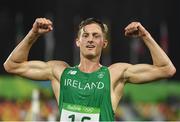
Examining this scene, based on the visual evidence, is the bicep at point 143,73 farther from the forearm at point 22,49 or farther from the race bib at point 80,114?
the forearm at point 22,49

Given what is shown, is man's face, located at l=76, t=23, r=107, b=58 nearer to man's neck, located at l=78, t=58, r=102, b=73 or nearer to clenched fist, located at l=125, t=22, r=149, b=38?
man's neck, located at l=78, t=58, r=102, b=73

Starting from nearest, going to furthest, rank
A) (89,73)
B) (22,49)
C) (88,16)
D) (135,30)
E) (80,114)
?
(135,30)
(80,114)
(22,49)
(89,73)
(88,16)

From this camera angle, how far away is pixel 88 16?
57.6ft

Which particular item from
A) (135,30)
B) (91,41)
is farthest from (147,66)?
(91,41)

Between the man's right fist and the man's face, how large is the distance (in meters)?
0.42

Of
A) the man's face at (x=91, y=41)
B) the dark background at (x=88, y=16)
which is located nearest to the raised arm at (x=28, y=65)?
the man's face at (x=91, y=41)

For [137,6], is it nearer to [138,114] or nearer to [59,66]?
[138,114]

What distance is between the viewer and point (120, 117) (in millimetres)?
16656

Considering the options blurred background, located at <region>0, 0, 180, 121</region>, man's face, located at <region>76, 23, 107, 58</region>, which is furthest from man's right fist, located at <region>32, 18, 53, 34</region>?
blurred background, located at <region>0, 0, 180, 121</region>

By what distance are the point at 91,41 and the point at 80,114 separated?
2.34 ft

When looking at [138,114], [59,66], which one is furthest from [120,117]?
[59,66]

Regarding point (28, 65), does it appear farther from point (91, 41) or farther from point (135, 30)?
point (135, 30)

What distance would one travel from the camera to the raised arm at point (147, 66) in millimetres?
7664

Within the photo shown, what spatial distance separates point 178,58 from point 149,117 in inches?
62.9
